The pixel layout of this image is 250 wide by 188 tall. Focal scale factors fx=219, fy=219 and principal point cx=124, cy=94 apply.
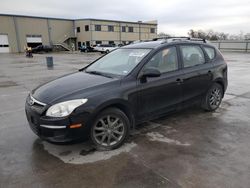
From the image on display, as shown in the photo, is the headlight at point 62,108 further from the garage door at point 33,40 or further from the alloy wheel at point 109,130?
the garage door at point 33,40

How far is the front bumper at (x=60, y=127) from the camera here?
2.96m

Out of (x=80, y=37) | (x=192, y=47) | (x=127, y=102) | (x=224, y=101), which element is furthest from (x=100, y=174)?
(x=80, y=37)

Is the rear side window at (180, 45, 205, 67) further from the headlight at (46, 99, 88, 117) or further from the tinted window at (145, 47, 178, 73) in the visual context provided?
the headlight at (46, 99, 88, 117)

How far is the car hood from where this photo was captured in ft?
10.2

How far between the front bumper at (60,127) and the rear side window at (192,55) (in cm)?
242

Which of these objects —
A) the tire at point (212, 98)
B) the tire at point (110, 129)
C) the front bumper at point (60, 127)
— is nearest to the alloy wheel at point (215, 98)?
the tire at point (212, 98)

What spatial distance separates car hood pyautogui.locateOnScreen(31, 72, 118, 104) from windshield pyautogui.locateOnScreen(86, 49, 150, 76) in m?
0.34

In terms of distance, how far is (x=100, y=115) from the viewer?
3.20 metres

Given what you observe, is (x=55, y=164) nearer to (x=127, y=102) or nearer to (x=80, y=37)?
(x=127, y=102)

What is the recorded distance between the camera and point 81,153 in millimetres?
3316

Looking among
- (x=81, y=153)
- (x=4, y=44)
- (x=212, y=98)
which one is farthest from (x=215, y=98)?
(x=4, y=44)

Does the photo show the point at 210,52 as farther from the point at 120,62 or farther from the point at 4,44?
the point at 4,44

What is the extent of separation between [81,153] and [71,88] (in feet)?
3.26

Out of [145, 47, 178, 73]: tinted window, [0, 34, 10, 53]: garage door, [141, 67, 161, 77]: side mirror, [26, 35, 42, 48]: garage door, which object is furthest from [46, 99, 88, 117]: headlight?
[26, 35, 42, 48]: garage door
